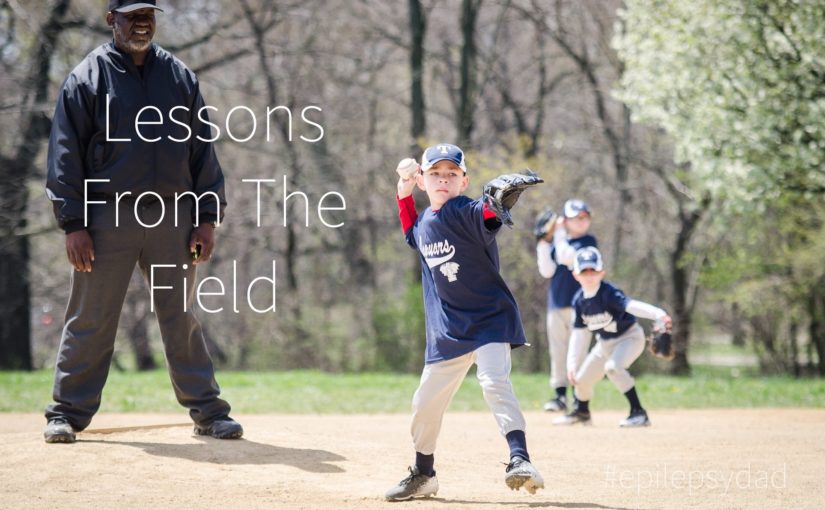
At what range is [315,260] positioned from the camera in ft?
85.9

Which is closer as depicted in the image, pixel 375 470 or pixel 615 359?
pixel 375 470

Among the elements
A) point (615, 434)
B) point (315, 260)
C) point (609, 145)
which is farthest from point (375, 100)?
point (615, 434)

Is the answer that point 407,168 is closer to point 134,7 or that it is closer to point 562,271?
point 134,7

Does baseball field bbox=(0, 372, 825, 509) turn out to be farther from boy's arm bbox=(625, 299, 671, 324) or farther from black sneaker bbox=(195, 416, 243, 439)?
boy's arm bbox=(625, 299, 671, 324)

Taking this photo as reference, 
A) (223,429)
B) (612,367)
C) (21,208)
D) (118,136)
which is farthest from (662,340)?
(21,208)

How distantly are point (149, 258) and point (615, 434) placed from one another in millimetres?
4272

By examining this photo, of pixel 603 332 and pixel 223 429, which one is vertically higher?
pixel 603 332

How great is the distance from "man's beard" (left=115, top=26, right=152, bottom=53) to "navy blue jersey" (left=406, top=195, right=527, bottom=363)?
90.6 inches

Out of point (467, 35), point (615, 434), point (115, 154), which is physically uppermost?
point (467, 35)

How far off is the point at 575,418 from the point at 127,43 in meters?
5.31

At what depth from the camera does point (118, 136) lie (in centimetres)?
634

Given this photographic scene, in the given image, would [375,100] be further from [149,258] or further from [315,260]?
[149,258]

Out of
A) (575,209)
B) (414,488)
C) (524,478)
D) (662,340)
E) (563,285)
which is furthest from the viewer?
(563,285)

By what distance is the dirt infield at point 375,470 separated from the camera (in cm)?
534
